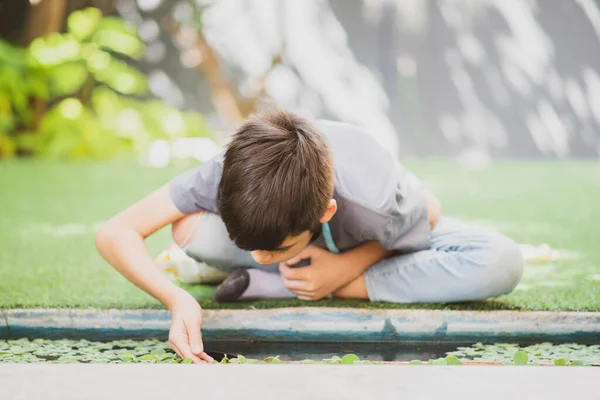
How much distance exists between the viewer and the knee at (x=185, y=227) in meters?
2.35

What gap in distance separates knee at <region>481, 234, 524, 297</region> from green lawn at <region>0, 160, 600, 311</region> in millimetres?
56

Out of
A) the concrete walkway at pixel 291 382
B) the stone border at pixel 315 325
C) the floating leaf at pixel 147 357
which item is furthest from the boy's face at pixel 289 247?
the concrete walkway at pixel 291 382

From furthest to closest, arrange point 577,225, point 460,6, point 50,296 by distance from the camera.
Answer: point 460,6 → point 577,225 → point 50,296

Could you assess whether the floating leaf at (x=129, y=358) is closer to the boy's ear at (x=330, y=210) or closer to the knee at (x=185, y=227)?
the knee at (x=185, y=227)

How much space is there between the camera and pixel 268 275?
248 cm

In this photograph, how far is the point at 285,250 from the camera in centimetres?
204

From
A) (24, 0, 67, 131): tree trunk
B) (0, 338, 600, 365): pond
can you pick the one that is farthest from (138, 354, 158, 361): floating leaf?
(24, 0, 67, 131): tree trunk

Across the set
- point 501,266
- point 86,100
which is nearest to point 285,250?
point 501,266

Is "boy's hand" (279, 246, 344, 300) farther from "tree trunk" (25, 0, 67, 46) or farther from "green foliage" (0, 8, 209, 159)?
"tree trunk" (25, 0, 67, 46)

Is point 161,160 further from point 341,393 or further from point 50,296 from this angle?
point 341,393

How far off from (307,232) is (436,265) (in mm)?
565

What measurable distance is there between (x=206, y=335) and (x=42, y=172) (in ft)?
11.7

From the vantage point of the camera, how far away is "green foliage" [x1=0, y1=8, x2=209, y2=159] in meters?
6.88

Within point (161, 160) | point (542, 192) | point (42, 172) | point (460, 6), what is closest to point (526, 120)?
point (460, 6)
